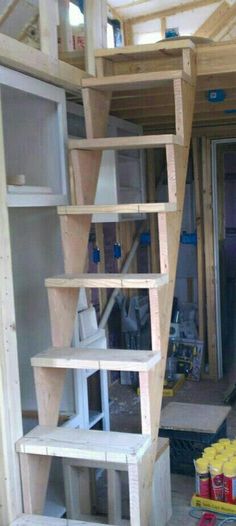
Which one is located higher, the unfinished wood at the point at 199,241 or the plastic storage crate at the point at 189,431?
the unfinished wood at the point at 199,241

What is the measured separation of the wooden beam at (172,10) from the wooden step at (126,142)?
4491 millimetres

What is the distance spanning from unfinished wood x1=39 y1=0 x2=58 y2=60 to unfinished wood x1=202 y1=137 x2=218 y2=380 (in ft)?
8.28

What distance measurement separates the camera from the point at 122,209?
2.20 metres

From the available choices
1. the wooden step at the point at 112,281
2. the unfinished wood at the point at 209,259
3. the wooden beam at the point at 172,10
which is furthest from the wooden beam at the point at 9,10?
the wooden beam at the point at 172,10

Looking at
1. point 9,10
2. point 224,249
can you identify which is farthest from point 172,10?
point 9,10

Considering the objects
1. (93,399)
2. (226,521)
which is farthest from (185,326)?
(226,521)

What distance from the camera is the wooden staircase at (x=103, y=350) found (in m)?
2.01

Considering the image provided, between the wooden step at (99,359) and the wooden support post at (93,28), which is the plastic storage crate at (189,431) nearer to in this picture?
the wooden step at (99,359)

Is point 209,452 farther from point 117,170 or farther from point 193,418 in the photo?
point 117,170

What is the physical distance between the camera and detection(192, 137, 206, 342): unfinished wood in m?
4.71

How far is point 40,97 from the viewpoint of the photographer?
2.33 metres

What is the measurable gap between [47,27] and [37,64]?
0.71ft

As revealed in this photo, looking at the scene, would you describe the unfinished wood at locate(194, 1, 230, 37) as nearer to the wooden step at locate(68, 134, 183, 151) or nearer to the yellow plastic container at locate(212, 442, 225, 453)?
the wooden step at locate(68, 134, 183, 151)

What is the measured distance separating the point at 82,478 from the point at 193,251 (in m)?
2.83
